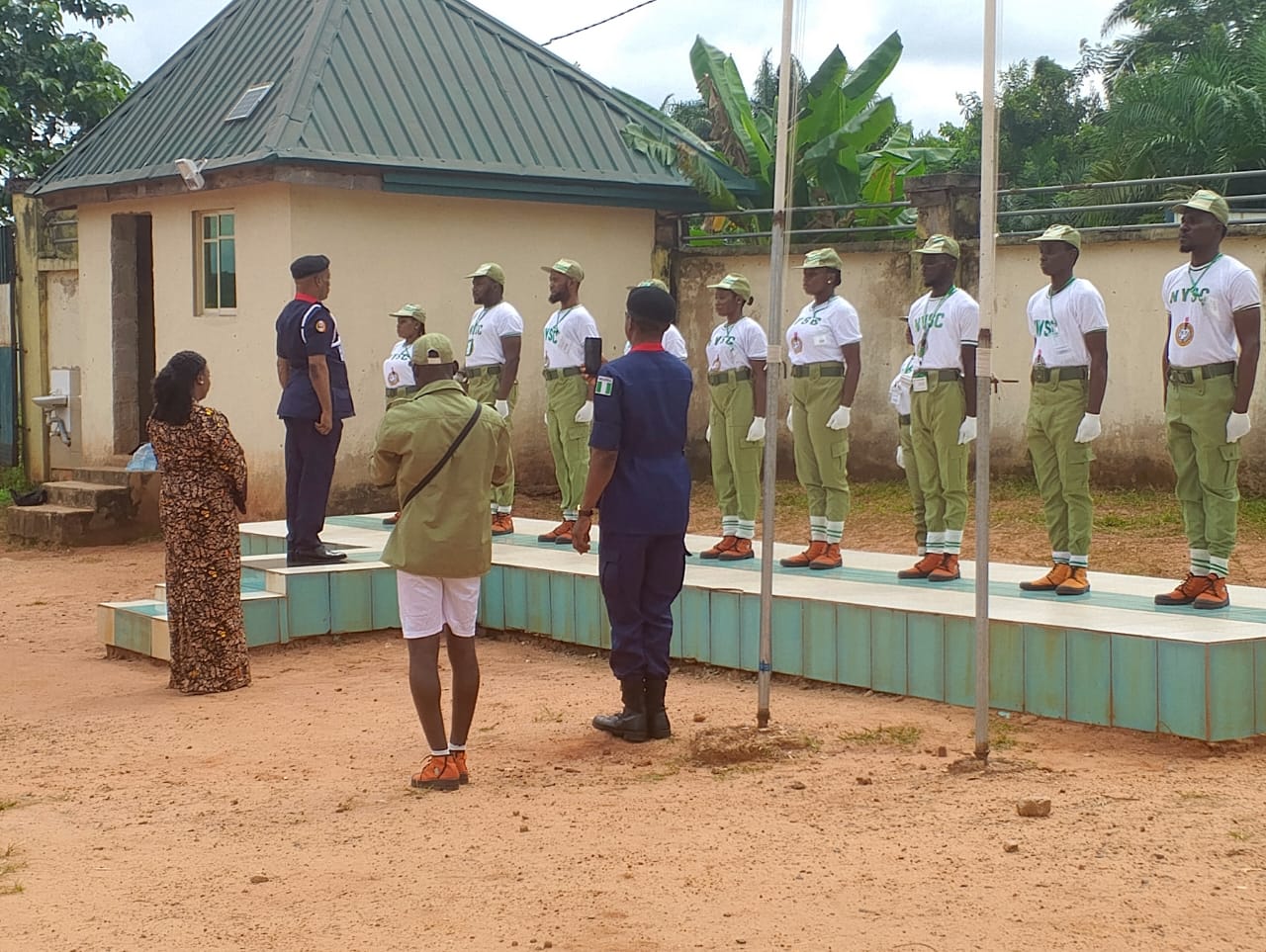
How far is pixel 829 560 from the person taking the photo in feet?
29.4

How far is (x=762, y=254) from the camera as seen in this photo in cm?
1600

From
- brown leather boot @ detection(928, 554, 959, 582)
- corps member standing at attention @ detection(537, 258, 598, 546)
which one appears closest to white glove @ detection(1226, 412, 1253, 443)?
brown leather boot @ detection(928, 554, 959, 582)

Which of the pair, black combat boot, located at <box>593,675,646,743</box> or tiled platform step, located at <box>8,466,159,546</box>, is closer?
black combat boot, located at <box>593,675,646,743</box>

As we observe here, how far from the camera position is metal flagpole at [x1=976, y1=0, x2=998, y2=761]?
5.54 metres

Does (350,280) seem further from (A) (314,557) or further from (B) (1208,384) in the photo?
(B) (1208,384)

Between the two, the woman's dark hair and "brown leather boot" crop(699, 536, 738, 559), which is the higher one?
the woman's dark hair

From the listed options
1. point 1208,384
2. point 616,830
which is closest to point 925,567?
point 1208,384

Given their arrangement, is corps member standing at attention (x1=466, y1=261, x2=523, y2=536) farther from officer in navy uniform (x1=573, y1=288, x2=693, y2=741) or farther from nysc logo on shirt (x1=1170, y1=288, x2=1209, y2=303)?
nysc logo on shirt (x1=1170, y1=288, x2=1209, y2=303)

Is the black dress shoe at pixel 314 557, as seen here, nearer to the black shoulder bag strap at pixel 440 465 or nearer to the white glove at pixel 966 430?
the black shoulder bag strap at pixel 440 465

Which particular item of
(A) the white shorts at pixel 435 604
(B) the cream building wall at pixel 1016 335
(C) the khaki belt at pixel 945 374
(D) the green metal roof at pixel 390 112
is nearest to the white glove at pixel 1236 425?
(C) the khaki belt at pixel 945 374

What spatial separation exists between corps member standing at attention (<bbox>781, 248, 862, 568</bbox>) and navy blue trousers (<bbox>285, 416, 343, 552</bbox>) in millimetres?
2795

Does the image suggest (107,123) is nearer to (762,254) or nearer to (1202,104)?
(762,254)

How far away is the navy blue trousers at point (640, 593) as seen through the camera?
21.7 feet

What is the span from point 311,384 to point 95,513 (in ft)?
22.2
